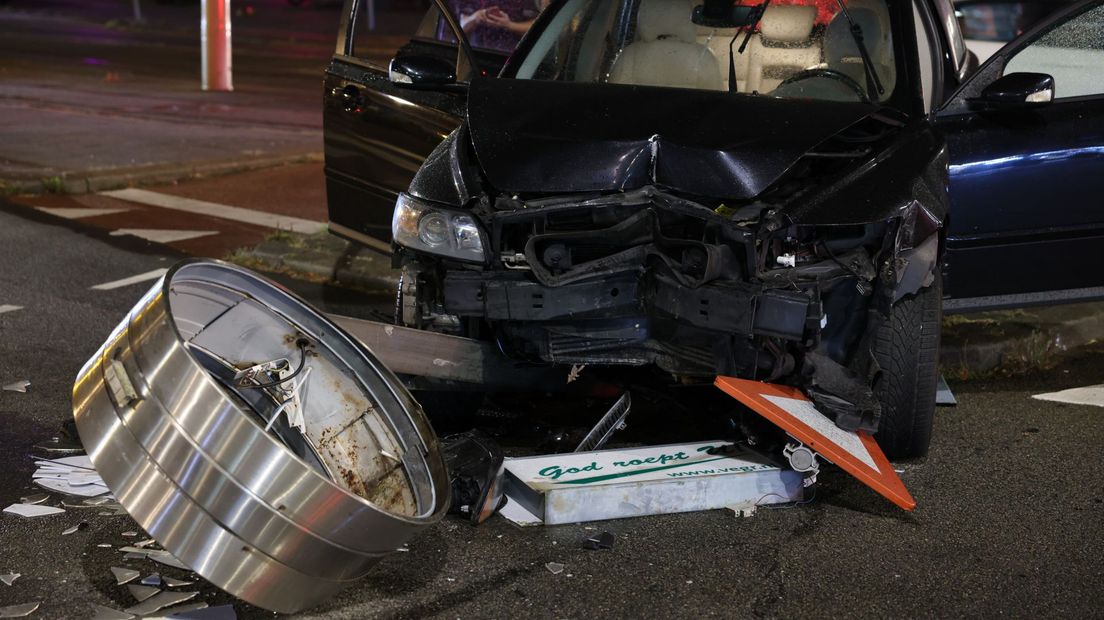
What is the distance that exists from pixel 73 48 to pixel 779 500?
850 inches

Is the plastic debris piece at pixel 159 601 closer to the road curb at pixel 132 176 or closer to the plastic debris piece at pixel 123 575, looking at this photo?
the plastic debris piece at pixel 123 575

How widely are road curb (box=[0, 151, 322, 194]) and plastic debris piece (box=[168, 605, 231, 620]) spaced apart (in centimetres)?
707

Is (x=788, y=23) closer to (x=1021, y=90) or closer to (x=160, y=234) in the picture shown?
(x=1021, y=90)

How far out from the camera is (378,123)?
6664 mm

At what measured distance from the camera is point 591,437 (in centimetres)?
493

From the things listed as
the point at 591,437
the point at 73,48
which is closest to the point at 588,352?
the point at 591,437

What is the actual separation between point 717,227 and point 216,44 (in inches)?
525

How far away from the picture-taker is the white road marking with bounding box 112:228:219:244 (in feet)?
28.3

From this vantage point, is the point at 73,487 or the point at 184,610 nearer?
the point at 184,610

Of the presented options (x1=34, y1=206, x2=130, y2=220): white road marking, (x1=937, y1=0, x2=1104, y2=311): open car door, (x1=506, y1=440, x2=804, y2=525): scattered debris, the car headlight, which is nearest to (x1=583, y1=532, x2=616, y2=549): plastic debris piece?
(x1=506, y1=440, x2=804, y2=525): scattered debris

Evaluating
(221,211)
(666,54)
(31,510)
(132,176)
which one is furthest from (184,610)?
(132,176)

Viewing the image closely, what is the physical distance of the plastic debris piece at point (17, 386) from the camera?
554 centimetres

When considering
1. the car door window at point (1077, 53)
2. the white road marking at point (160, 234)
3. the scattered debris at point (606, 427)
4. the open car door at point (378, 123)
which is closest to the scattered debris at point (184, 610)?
the scattered debris at point (606, 427)

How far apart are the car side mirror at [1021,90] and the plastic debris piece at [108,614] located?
3.77 meters
